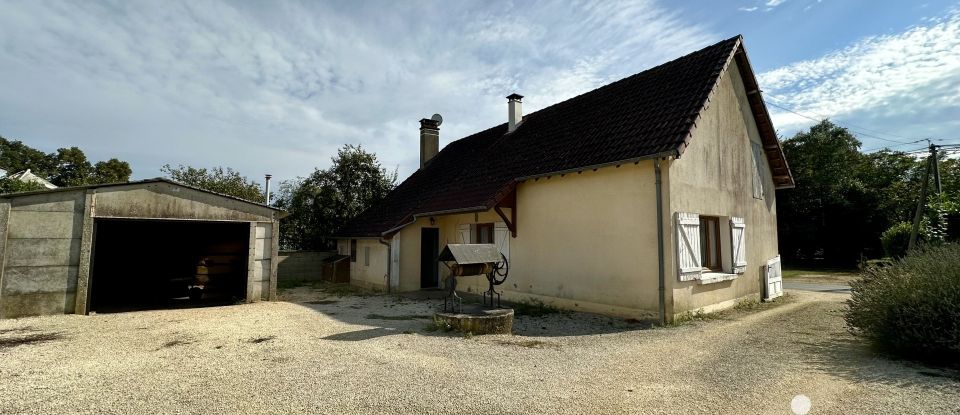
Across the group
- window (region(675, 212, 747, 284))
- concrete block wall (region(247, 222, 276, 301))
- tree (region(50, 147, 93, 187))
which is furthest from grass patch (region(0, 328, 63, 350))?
tree (region(50, 147, 93, 187))

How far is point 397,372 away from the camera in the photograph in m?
5.32

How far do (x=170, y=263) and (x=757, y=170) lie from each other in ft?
57.4

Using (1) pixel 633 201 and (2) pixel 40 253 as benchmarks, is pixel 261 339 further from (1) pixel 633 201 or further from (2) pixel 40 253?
(1) pixel 633 201

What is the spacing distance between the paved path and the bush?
29.1 feet

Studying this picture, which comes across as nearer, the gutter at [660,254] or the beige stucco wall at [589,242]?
the gutter at [660,254]

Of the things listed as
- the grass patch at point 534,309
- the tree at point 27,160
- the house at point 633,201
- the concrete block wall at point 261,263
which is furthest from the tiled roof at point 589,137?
the tree at point 27,160

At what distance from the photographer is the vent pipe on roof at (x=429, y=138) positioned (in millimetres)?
20734

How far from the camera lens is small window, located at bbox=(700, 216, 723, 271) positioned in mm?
10453

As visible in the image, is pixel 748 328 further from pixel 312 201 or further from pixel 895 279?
pixel 312 201

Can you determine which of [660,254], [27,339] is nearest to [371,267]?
[27,339]

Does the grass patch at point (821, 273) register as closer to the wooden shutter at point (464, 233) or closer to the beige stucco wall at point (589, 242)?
the beige stucco wall at point (589, 242)

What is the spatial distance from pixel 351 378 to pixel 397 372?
54 cm

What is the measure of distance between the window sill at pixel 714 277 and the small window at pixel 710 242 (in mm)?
446

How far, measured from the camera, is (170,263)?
14078 millimetres
